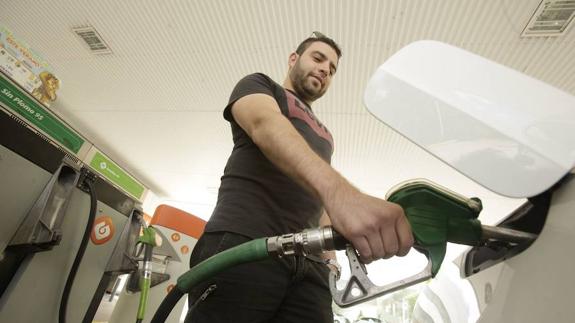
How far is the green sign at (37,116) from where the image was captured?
1.12m

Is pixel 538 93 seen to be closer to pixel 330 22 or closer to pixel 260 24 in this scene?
pixel 330 22

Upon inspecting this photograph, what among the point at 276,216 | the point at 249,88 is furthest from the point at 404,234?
the point at 249,88

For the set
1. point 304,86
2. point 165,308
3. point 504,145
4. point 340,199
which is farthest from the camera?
point 304,86

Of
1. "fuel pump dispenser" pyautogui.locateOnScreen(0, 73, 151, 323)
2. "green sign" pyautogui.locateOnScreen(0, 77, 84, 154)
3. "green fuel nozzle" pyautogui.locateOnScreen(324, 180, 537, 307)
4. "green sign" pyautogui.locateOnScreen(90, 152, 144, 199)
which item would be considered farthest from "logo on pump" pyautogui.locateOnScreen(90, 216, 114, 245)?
"green fuel nozzle" pyautogui.locateOnScreen(324, 180, 537, 307)

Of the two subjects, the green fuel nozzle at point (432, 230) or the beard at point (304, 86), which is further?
the beard at point (304, 86)

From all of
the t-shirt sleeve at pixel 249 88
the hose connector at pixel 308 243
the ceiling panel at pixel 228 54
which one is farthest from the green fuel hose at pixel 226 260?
the ceiling panel at pixel 228 54

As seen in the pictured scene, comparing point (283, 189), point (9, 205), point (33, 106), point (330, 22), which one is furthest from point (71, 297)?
point (330, 22)

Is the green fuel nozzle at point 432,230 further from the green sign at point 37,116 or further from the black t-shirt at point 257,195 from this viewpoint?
the green sign at point 37,116

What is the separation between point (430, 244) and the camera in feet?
1.40

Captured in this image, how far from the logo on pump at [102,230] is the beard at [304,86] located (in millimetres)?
→ 1134

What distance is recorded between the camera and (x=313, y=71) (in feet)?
4.04

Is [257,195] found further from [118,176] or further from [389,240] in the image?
[118,176]

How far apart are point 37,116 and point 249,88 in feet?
3.41

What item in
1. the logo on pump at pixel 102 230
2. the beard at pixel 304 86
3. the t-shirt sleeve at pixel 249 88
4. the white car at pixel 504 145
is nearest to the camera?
the white car at pixel 504 145
